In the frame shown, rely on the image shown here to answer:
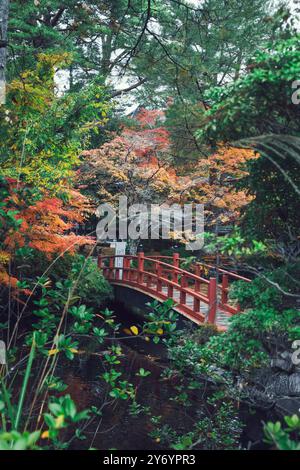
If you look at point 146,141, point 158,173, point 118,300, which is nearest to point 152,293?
point 118,300

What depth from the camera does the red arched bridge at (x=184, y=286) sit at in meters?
8.30

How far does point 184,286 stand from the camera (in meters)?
9.43

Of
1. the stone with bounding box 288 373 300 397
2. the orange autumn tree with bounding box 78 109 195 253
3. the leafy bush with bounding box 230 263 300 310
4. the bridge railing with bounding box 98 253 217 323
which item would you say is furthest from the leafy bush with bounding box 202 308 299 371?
the orange autumn tree with bounding box 78 109 195 253

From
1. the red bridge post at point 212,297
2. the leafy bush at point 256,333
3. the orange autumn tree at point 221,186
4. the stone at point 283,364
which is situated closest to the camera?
the leafy bush at point 256,333

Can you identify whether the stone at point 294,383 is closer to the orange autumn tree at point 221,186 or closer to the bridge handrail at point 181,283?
the bridge handrail at point 181,283

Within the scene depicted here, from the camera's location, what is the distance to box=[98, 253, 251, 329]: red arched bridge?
27.2ft

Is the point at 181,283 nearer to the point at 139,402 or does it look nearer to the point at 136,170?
the point at 139,402

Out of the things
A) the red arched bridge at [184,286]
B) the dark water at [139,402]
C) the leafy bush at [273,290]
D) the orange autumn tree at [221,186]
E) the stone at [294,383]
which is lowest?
the dark water at [139,402]

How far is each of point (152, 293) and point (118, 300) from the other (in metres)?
2.50

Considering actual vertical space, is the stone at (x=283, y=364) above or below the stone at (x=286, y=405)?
above

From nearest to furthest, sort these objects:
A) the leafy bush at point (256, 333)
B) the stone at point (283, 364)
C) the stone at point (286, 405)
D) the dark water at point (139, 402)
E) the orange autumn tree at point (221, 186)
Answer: the leafy bush at point (256, 333) → the dark water at point (139, 402) → the stone at point (286, 405) → the stone at point (283, 364) → the orange autumn tree at point (221, 186)

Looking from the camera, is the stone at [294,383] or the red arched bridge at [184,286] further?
the red arched bridge at [184,286]

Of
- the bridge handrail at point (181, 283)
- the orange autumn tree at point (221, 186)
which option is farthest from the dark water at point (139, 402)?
the orange autumn tree at point (221, 186)

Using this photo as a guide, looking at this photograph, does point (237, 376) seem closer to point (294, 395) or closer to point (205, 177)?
point (294, 395)
